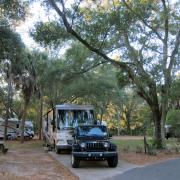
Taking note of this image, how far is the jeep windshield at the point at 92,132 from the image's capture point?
2030cm

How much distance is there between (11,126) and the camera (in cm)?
5625

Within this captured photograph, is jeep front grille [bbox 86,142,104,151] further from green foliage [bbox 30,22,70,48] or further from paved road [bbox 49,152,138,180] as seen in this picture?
green foliage [bbox 30,22,70,48]

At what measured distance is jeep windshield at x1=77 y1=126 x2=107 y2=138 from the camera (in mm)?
20303

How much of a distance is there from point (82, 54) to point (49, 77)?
280 inches

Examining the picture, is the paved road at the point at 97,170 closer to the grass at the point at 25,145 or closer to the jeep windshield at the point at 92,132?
the jeep windshield at the point at 92,132

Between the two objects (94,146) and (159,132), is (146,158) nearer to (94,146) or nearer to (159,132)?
(94,146)

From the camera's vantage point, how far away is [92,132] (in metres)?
20.8

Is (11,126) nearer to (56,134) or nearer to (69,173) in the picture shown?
(56,134)

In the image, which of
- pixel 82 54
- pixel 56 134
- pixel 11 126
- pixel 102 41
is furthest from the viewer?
pixel 11 126

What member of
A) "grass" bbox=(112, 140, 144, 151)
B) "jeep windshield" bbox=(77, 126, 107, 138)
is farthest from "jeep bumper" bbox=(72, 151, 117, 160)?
"grass" bbox=(112, 140, 144, 151)

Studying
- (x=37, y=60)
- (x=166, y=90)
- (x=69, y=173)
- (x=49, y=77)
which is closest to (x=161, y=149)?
(x=166, y=90)

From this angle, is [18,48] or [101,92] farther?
[101,92]

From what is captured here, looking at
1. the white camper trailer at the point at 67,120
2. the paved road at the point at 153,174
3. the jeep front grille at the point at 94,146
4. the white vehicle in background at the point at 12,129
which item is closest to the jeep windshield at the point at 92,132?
the jeep front grille at the point at 94,146

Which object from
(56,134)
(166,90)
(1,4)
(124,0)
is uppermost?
(124,0)
